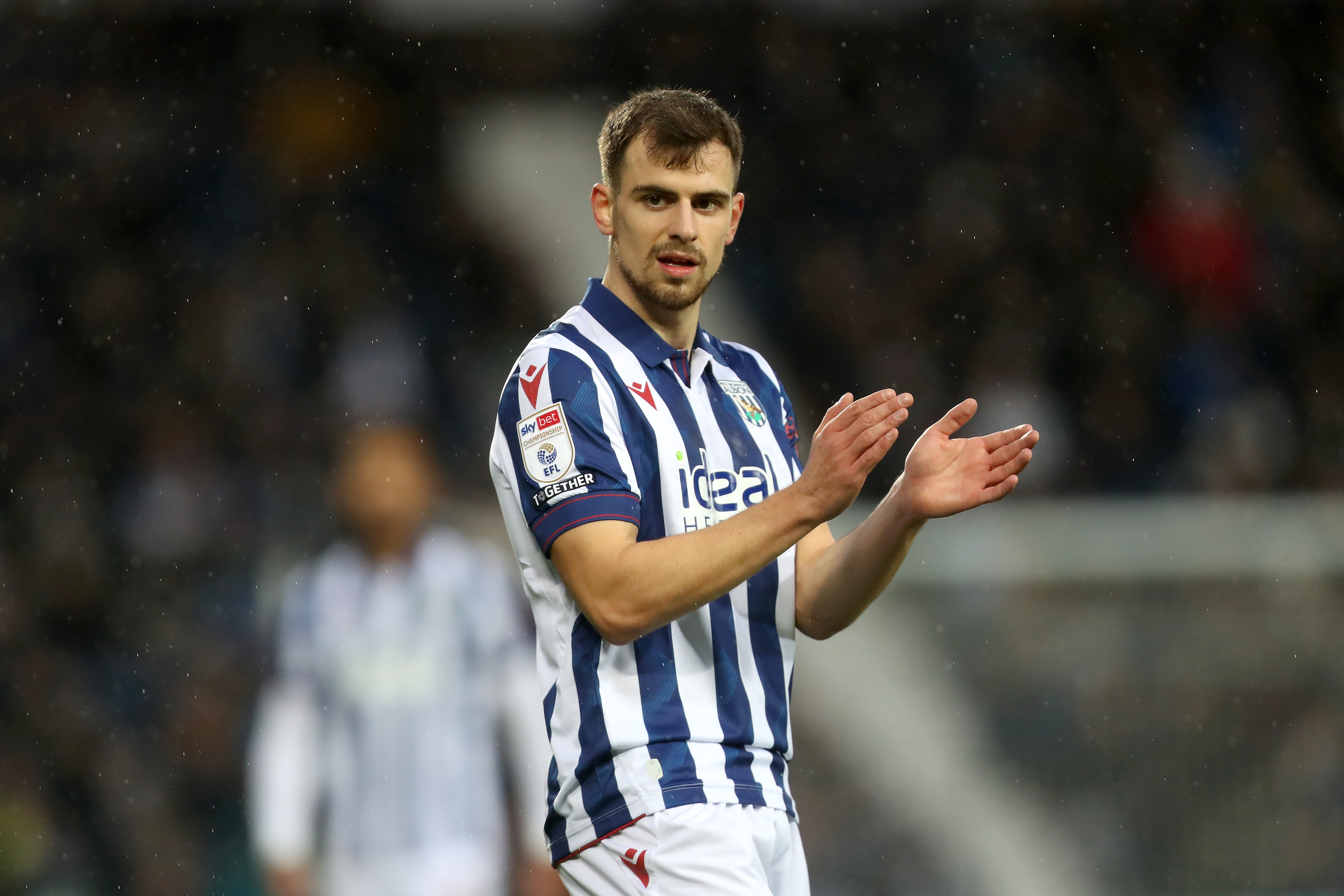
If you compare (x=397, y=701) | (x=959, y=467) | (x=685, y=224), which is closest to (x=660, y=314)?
(x=685, y=224)

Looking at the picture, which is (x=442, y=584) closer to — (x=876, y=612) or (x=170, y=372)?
(x=876, y=612)

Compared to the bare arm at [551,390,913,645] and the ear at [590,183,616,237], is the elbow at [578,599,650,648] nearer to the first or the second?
the bare arm at [551,390,913,645]

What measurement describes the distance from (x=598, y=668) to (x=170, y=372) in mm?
5536

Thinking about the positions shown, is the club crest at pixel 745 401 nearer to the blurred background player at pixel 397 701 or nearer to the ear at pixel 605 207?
the ear at pixel 605 207

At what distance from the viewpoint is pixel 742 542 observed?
1807 millimetres

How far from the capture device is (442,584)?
12.7 ft

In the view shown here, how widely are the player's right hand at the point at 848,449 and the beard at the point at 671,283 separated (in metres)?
0.36

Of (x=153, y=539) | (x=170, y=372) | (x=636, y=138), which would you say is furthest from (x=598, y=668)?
(x=170, y=372)

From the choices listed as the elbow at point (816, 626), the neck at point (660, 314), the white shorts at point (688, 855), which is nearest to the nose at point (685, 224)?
the neck at point (660, 314)

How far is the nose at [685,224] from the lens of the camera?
2.04 meters

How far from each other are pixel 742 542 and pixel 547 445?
33 cm

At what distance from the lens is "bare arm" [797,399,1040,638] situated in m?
2.01

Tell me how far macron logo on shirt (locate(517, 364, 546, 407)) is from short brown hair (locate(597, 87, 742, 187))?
1.04ft

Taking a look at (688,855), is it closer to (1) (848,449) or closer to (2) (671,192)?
(1) (848,449)
